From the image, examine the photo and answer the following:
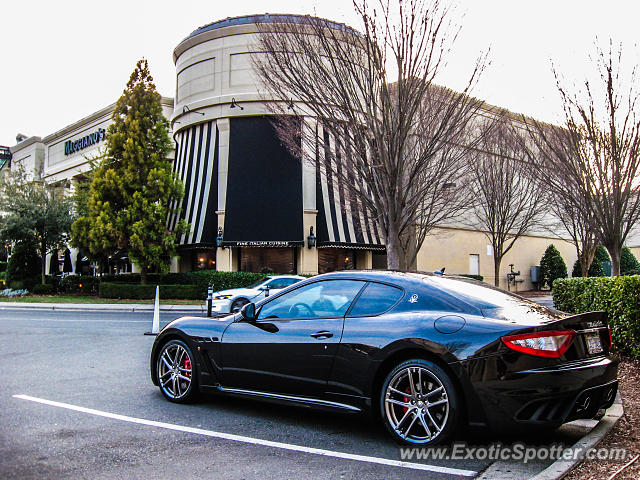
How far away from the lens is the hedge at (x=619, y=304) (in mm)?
7094

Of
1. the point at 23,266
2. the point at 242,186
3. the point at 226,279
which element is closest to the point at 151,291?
the point at 226,279

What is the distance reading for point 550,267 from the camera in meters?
35.5

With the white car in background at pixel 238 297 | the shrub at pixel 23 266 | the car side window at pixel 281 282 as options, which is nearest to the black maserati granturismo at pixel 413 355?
the white car in background at pixel 238 297

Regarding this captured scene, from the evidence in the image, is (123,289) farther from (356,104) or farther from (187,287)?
(356,104)

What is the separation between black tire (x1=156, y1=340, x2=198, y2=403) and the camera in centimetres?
556

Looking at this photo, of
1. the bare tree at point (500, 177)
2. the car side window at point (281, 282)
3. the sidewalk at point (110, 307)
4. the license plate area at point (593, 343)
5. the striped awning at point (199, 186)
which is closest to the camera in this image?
the license plate area at point (593, 343)

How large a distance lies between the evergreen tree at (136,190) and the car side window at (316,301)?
20851 millimetres

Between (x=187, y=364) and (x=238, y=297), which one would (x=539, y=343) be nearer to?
(x=187, y=364)

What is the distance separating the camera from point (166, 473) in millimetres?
3705

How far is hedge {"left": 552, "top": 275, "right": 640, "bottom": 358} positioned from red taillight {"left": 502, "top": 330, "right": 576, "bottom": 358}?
13.1ft

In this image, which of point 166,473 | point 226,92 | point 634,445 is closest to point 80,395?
point 166,473

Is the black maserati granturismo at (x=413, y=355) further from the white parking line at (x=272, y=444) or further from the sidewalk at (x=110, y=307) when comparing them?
the sidewalk at (x=110, y=307)

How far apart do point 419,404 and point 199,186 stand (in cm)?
2498

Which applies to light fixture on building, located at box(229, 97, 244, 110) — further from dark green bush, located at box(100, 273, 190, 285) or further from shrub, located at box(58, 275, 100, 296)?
shrub, located at box(58, 275, 100, 296)
